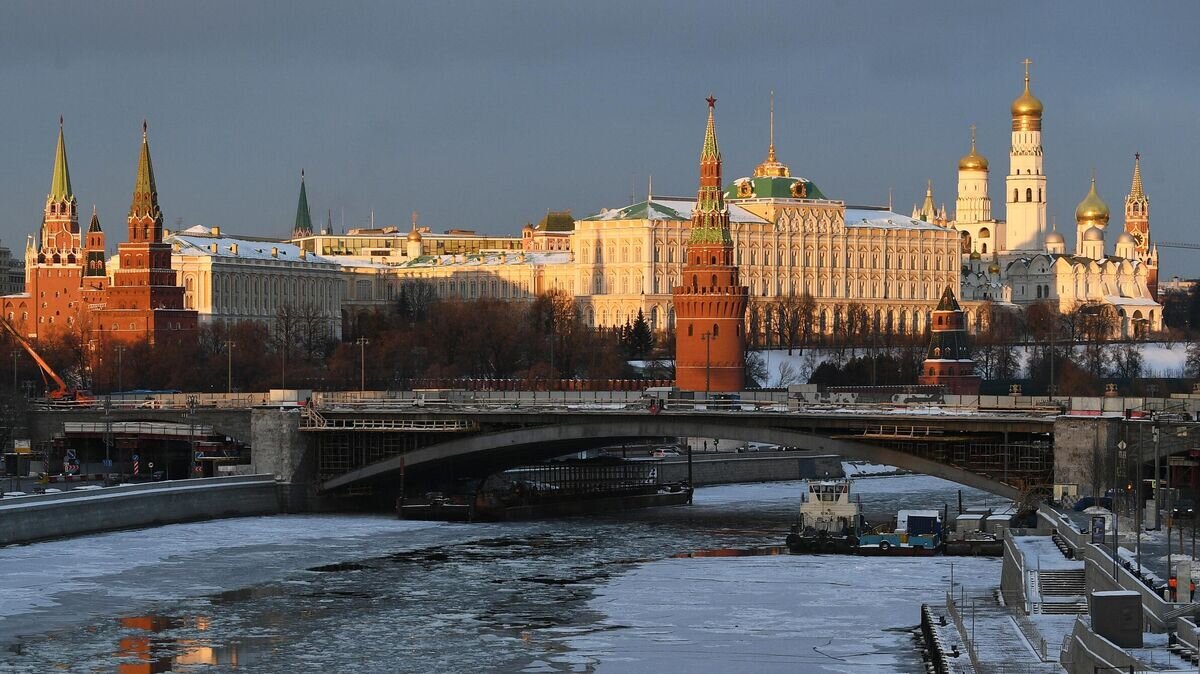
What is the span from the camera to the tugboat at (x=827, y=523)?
72562mm

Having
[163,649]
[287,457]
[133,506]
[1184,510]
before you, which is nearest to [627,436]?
[287,457]

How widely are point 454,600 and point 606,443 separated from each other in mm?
28930

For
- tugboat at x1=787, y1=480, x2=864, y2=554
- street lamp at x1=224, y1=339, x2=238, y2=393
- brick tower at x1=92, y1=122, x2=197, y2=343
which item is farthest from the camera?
brick tower at x1=92, y1=122, x2=197, y2=343

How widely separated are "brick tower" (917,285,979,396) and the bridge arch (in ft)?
217

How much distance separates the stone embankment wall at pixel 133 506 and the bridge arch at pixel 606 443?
12.3ft

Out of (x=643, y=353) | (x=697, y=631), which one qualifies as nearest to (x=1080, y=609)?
(x=697, y=631)

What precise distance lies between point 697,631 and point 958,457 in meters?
25.5

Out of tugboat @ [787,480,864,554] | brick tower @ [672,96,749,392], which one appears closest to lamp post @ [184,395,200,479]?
tugboat @ [787,480,864,554]

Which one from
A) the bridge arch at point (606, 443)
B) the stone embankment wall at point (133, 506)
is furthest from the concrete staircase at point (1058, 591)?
the stone embankment wall at point (133, 506)

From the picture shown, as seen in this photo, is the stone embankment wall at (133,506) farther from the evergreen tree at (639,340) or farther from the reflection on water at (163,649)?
the evergreen tree at (639,340)

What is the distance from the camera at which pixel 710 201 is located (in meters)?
153

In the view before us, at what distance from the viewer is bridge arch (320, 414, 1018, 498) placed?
7644 cm

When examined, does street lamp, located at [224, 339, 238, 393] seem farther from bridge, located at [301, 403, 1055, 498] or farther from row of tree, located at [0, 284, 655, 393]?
bridge, located at [301, 403, 1055, 498]

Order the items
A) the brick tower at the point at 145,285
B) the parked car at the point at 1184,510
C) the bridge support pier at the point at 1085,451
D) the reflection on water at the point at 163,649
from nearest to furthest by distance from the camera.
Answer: the reflection on water at the point at 163,649 → the parked car at the point at 1184,510 → the bridge support pier at the point at 1085,451 → the brick tower at the point at 145,285
